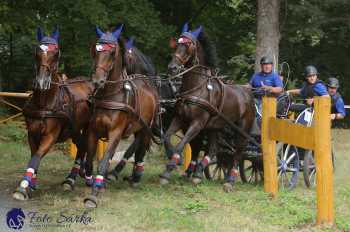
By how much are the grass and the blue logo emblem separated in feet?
0.85

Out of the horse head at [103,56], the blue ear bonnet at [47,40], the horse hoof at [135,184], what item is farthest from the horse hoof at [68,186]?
the blue ear bonnet at [47,40]

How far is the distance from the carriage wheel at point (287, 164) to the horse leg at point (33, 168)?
14.0ft

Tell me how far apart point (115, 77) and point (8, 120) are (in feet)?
30.0

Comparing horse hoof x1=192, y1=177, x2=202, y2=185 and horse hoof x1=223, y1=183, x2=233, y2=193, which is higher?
horse hoof x1=192, y1=177, x2=202, y2=185

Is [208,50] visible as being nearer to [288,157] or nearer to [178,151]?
[178,151]

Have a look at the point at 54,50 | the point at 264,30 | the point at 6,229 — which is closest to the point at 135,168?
the point at 54,50

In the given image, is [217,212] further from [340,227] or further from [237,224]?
[340,227]

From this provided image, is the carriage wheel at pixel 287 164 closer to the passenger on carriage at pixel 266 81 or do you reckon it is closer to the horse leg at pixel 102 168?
the passenger on carriage at pixel 266 81

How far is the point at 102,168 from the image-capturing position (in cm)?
795

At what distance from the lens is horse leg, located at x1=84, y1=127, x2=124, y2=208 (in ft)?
24.9

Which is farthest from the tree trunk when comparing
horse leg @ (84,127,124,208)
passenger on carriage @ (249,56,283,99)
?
horse leg @ (84,127,124,208)

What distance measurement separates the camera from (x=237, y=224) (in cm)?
696

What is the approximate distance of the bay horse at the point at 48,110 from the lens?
25.6ft

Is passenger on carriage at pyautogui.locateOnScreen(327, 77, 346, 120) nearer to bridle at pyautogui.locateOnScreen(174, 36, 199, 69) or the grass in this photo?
the grass
